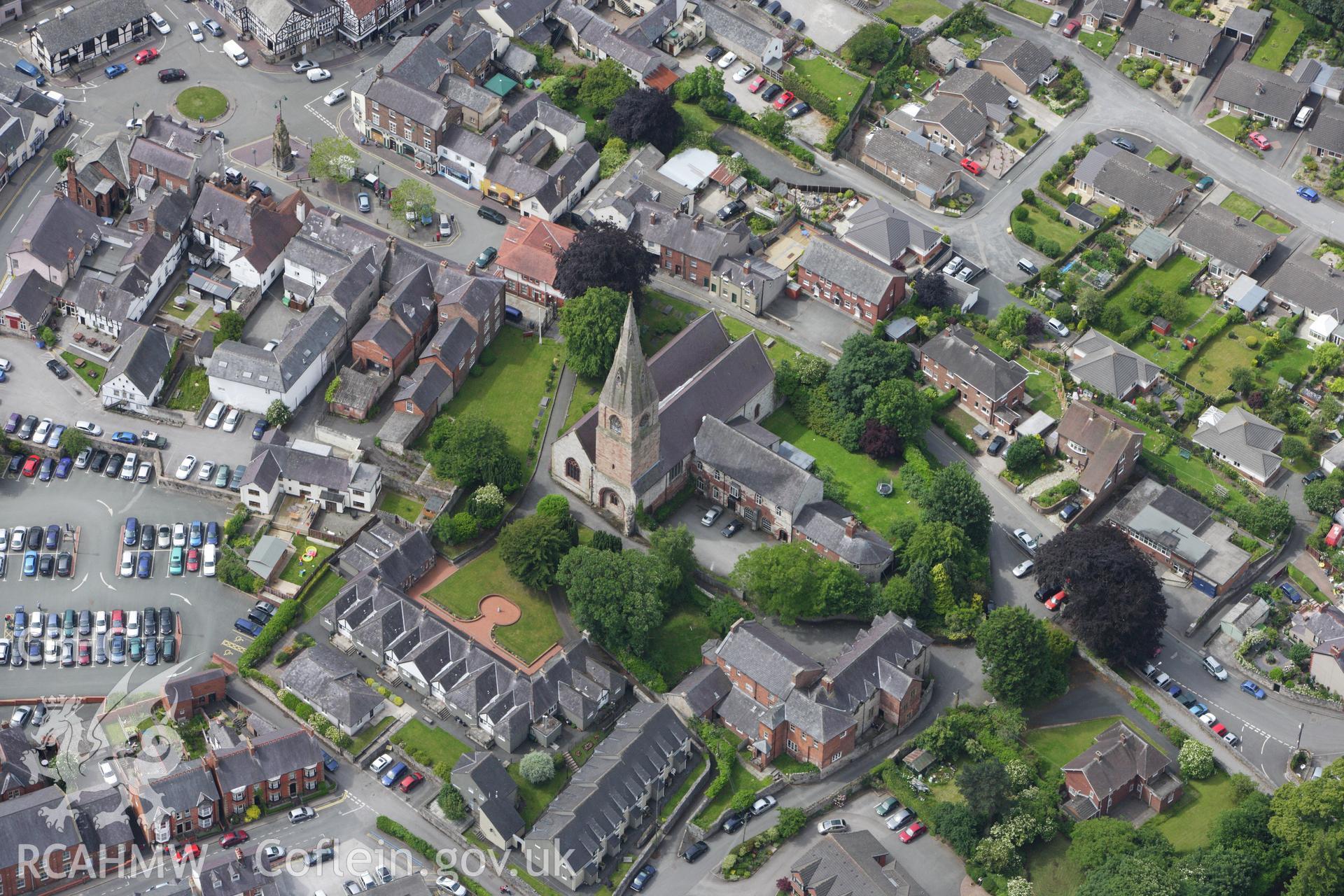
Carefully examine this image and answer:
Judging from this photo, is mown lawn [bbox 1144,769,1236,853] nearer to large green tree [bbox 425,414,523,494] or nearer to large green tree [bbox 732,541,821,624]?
large green tree [bbox 732,541,821,624]

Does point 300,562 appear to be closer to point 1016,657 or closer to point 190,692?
point 190,692

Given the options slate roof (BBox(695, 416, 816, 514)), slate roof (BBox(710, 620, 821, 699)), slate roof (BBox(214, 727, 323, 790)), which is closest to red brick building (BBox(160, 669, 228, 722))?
slate roof (BBox(214, 727, 323, 790))

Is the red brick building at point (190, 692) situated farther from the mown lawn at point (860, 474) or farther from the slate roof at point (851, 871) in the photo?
the mown lawn at point (860, 474)

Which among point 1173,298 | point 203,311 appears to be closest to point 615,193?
point 203,311

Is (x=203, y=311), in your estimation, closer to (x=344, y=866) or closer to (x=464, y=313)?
(x=464, y=313)

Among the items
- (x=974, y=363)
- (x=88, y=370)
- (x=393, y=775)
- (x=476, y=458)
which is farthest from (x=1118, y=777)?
(x=88, y=370)

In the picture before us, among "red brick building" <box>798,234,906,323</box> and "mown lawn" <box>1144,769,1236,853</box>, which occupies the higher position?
"red brick building" <box>798,234,906,323</box>
